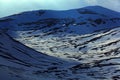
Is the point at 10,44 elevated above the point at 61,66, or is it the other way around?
the point at 10,44

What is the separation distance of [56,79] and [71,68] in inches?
1652

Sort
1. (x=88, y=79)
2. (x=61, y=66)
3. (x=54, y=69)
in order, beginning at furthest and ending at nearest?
(x=61, y=66) → (x=54, y=69) → (x=88, y=79)

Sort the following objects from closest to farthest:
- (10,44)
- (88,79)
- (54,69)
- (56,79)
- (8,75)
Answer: (8,75)
(56,79)
(88,79)
(54,69)
(10,44)

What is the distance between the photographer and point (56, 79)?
108188mm

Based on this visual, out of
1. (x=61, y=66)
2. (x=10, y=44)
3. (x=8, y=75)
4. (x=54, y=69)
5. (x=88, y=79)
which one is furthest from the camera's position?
(x=10, y=44)

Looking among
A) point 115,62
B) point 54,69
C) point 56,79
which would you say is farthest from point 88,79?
point 115,62

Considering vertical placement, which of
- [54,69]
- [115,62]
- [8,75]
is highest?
[115,62]

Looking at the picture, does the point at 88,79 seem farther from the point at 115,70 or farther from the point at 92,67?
the point at 92,67

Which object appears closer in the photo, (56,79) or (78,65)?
(56,79)

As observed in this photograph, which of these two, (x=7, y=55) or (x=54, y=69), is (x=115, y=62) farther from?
(x=7, y=55)

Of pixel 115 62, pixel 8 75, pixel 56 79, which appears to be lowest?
pixel 8 75

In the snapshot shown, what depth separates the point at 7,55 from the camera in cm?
14462

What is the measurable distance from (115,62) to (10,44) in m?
56.3

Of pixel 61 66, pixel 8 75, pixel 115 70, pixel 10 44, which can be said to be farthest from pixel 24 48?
pixel 8 75
